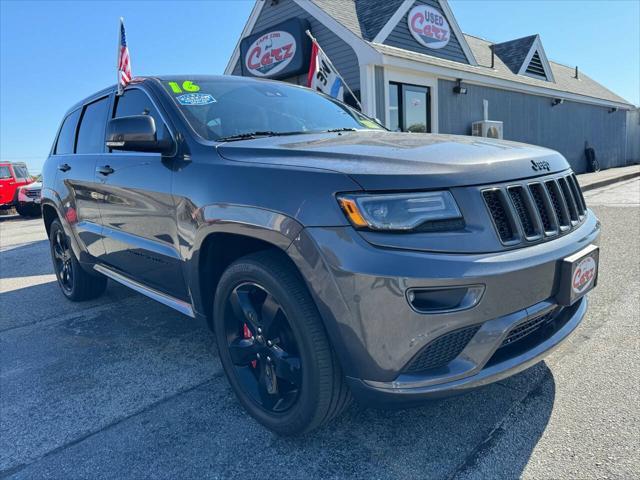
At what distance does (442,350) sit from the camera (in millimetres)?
1713

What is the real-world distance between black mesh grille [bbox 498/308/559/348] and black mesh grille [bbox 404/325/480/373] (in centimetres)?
21

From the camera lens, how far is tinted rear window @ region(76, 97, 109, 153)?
3.67m

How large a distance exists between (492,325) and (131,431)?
5.91 feet

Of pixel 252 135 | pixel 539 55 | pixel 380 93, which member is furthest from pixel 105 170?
pixel 539 55

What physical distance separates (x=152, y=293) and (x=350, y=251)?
183cm

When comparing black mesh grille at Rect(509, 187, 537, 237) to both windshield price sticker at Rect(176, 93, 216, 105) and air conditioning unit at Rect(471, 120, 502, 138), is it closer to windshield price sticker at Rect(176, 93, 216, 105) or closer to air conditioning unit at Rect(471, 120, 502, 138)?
windshield price sticker at Rect(176, 93, 216, 105)

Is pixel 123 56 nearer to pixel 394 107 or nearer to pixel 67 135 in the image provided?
pixel 67 135

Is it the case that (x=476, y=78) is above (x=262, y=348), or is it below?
above

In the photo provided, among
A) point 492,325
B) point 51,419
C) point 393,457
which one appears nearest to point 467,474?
point 393,457

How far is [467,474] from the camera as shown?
6.07ft

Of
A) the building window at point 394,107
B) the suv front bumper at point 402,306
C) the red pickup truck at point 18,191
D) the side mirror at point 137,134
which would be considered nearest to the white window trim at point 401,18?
the building window at point 394,107

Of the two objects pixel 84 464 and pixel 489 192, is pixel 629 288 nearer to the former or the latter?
pixel 489 192

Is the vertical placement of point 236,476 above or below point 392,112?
below

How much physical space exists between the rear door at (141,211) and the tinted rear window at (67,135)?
1127mm
